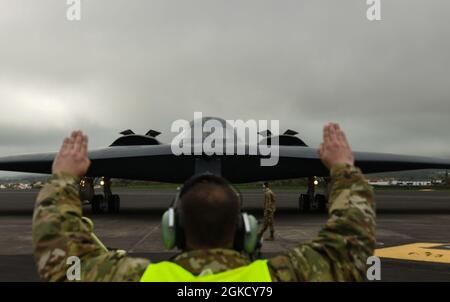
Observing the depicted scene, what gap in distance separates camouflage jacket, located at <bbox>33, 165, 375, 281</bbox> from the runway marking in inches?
299

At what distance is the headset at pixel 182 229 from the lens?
6.84 feet

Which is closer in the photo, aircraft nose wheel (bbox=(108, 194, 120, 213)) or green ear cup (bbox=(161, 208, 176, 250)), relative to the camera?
green ear cup (bbox=(161, 208, 176, 250))

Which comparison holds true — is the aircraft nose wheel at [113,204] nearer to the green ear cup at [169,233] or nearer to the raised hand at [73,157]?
the raised hand at [73,157]

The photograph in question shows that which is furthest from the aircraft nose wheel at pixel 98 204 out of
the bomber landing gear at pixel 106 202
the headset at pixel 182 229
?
the headset at pixel 182 229

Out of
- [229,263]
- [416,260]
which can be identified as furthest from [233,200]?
[416,260]

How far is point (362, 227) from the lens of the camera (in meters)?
2.06

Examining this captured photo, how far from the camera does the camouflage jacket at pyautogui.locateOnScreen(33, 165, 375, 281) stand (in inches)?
78.4

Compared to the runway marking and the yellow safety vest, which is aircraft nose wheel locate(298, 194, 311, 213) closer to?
the runway marking

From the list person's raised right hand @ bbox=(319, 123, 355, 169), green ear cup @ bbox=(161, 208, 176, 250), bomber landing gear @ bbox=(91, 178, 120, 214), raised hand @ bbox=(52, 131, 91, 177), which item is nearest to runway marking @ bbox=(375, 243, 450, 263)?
person's raised right hand @ bbox=(319, 123, 355, 169)

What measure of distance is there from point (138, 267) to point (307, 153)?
15.6 m

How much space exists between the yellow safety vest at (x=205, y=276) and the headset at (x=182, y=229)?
233 millimetres

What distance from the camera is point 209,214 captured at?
1956mm

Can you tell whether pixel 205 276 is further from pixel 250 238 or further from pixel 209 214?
pixel 250 238
